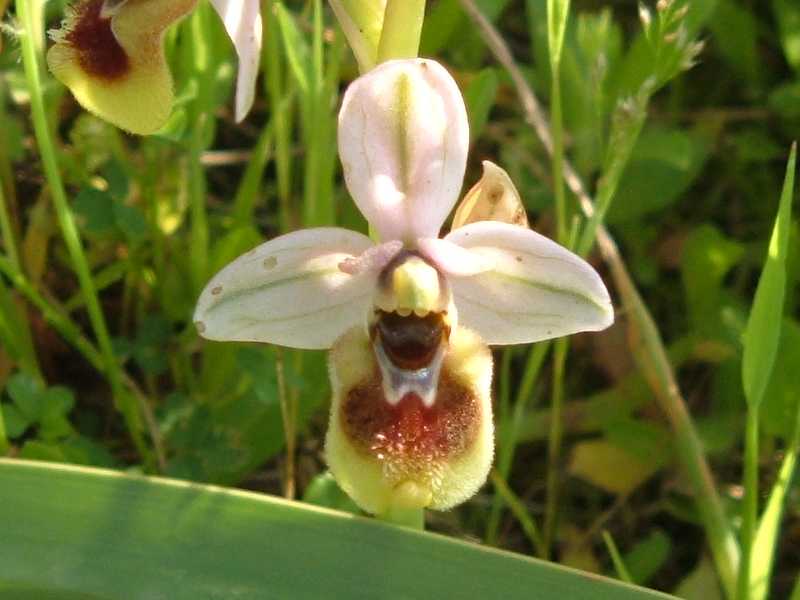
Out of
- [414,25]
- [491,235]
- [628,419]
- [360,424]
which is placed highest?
[414,25]

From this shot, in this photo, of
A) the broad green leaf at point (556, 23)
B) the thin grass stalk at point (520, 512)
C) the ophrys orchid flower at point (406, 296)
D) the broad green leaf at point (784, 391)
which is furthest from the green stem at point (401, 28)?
the broad green leaf at point (784, 391)

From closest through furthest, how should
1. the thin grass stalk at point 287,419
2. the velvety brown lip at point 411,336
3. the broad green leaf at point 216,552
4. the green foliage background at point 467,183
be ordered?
the broad green leaf at point 216,552 → the velvety brown lip at point 411,336 → the thin grass stalk at point 287,419 → the green foliage background at point 467,183

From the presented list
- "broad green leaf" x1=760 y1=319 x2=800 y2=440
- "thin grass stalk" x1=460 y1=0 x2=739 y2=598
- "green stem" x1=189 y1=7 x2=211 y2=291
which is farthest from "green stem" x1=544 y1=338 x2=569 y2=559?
"green stem" x1=189 y1=7 x2=211 y2=291

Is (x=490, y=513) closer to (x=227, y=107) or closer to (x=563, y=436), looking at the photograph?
(x=563, y=436)

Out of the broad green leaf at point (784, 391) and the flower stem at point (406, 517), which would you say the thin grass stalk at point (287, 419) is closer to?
the flower stem at point (406, 517)

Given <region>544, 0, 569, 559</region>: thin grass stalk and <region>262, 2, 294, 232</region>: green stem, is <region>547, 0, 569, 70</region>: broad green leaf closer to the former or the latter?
<region>544, 0, 569, 559</region>: thin grass stalk

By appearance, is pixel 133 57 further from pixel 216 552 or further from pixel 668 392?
pixel 668 392

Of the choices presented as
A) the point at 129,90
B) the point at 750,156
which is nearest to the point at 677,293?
the point at 750,156

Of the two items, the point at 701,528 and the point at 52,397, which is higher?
the point at 52,397
